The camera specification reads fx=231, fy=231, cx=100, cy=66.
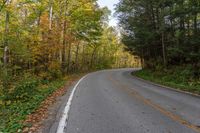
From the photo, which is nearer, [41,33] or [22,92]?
[22,92]

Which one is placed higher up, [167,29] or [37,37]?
[167,29]

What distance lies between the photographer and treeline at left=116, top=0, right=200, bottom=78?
19.3m

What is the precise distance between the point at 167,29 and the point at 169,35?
64cm

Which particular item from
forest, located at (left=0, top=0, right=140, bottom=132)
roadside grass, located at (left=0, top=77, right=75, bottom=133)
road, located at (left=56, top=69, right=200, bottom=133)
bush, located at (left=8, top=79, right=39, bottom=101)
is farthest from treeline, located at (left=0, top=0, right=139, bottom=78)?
road, located at (left=56, top=69, right=200, bottom=133)

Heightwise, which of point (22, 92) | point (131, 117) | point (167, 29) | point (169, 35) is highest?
A: point (167, 29)

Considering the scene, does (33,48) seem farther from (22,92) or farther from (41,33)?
(22,92)

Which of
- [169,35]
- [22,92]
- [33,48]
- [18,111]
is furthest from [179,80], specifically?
[18,111]

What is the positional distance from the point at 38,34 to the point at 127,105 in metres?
15.1

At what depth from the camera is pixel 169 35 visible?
76.8 feet

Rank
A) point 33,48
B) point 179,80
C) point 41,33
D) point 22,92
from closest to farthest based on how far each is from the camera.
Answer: point 22,92 → point 179,80 → point 33,48 → point 41,33

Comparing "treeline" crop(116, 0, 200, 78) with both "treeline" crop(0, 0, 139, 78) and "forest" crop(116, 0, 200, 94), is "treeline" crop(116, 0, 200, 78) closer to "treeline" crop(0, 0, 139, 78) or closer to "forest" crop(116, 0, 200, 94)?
"forest" crop(116, 0, 200, 94)

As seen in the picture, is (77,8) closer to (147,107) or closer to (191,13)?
(191,13)

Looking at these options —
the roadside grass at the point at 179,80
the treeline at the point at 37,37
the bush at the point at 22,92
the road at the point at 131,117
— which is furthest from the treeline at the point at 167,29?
the bush at the point at 22,92

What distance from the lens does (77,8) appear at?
25.1 m
